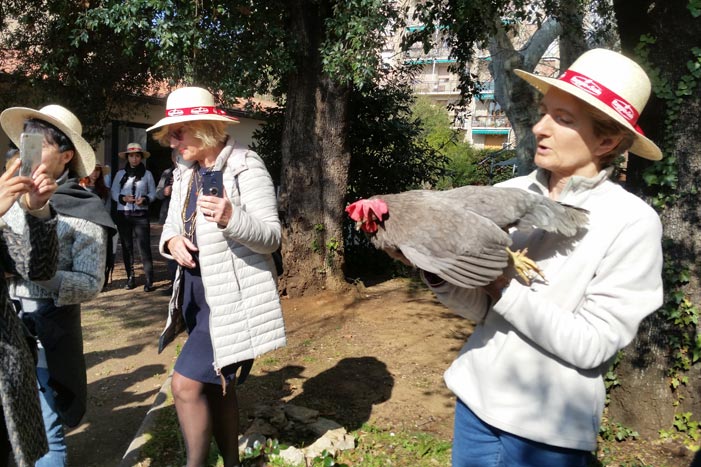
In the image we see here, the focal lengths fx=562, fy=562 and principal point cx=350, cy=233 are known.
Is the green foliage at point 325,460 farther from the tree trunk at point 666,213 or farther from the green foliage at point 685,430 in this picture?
the green foliage at point 685,430

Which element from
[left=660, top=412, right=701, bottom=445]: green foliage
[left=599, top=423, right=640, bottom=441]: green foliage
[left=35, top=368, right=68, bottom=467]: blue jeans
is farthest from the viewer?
[left=599, top=423, right=640, bottom=441]: green foliage

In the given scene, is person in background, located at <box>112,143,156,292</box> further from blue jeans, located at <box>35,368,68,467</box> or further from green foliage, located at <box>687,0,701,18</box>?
green foliage, located at <box>687,0,701,18</box>

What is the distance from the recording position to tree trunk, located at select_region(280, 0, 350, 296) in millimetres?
7379

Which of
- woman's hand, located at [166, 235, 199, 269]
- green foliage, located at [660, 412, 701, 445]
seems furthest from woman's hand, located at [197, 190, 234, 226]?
green foliage, located at [660, 412, 701, 445]

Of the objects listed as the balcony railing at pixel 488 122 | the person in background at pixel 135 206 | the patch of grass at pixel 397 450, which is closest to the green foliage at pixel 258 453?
the patch of grass at pixel 397 450

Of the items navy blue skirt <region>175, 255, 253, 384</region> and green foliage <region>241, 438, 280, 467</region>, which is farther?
green foliage <region>241, 438, 280, 467</region>

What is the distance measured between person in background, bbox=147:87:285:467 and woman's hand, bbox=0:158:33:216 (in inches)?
31.7

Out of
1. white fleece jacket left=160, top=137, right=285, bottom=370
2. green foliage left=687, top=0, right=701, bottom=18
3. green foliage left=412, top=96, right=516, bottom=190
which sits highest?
green foliage left=687, top=0, right=701, bottom=18

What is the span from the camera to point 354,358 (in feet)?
18.6

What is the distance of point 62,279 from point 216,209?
0.92 m

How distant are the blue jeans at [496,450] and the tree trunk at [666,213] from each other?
7.91ft

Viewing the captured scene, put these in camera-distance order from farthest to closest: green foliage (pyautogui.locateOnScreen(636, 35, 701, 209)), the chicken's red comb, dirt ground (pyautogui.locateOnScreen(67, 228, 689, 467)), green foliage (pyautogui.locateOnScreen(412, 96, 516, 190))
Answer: green foliage (pyautogui.locateOnScreen(412, 96, 516, 190)) < dirt ground (pyautogui.locateOnScreen(67, 228, 689, 467)) < green foliage (pyautogui.locateOnScreen(636, 35, 701, 209)) < the chicken's red comb

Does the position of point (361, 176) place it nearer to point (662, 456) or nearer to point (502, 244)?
point (662, 456)

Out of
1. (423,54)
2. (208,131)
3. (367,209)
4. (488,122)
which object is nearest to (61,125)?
(208,131)
